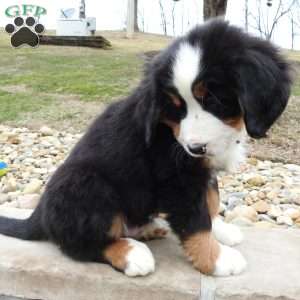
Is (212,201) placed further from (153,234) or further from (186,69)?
(186,69)

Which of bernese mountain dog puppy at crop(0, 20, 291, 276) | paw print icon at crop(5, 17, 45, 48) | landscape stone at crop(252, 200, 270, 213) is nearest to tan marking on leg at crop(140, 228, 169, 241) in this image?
bernese mountain dog puppy at crop(0, 20, 291, 276)

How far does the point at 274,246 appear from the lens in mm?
3160

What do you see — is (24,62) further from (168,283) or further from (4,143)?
(168,283)

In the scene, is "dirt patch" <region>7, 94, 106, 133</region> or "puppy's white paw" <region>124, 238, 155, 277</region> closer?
"puppy's white paw" <region>124, 238, 155, 277</region>

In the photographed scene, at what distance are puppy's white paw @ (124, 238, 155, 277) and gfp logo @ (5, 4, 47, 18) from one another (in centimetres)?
1122

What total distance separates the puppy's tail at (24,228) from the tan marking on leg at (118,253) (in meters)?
0.47

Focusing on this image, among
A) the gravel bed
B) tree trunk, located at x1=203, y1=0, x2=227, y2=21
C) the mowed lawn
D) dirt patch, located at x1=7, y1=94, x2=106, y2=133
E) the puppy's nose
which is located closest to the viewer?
the puppy's nose

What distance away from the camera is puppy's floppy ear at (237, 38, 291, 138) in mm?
2359

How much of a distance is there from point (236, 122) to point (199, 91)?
25 centimetres

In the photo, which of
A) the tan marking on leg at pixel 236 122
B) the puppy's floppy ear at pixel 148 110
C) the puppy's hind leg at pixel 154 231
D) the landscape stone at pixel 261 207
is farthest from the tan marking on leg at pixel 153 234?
the landscape stone at pixel 261 207

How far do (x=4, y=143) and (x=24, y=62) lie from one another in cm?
625

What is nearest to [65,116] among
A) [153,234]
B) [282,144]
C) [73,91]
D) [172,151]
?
[73,91]

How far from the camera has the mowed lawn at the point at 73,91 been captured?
711 centimetres

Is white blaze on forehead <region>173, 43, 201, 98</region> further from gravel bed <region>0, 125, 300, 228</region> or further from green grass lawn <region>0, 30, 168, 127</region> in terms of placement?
green grass lawn <region>0, 30, 168, 127</region>
